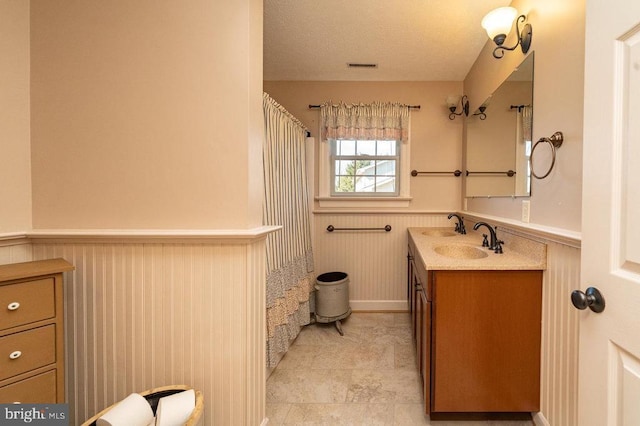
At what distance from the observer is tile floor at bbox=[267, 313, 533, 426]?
1580 mm

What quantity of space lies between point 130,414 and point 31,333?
47 centimetres

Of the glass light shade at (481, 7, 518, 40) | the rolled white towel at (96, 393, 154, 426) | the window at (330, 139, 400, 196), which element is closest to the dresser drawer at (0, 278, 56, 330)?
the rolled white towel at (96, 393, 154, 426)

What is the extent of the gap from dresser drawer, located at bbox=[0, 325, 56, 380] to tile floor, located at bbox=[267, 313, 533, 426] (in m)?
1.07

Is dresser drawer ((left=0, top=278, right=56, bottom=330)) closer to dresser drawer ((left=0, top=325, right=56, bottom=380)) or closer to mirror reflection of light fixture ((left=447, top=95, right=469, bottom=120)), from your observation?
dresser drawer ((left=0, top=325, right=56, bottom=380))

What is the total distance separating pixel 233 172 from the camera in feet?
4.15

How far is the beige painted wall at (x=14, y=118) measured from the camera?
120 cm

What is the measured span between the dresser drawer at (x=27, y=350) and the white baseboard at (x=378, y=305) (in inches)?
95.7

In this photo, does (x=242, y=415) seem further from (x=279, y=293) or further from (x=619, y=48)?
(x=619, y=48)

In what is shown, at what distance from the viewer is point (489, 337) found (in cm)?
144

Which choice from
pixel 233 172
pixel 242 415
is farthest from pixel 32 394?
pixel 233 172

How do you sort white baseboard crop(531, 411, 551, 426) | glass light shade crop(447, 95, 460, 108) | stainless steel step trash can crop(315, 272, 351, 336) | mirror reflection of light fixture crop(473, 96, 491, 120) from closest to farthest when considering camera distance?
white baseboard crop(531, 411, 551, 426)
mirror reflection of light fixture crop(473, 96, 491, 120)
stainless steel step trash can crop(315, 272, 351, 336)
glass light shade crop(447, 95, 460, 108)

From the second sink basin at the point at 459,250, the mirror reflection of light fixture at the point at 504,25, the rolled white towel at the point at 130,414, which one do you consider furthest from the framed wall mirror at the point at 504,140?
the rolled white towel at the point at 130,414

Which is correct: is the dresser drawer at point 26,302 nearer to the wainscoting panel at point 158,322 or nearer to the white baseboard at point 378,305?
the wainscoting panel at point 158,322

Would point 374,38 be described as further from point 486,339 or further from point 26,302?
point 26,302
